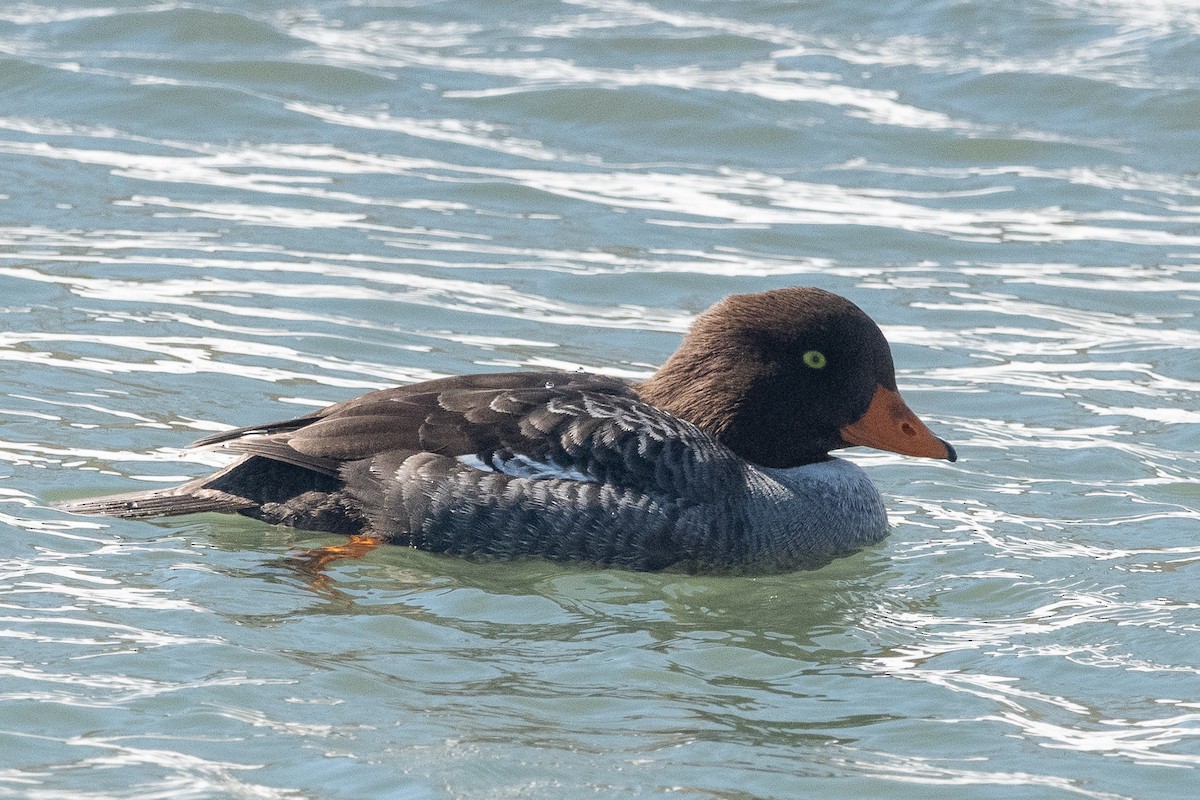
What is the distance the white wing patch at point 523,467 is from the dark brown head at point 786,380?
32.2 inches

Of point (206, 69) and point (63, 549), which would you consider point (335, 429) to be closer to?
point (63, 549)

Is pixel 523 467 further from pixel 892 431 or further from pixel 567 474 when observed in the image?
pixel 892 431

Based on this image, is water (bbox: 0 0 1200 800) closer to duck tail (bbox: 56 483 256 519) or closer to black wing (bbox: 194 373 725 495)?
duck tail (bbox: 56 483 256 519)

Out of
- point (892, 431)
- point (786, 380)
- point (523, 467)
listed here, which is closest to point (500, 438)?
point (523, 467)

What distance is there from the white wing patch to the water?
0.40 metres

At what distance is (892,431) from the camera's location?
8547mm

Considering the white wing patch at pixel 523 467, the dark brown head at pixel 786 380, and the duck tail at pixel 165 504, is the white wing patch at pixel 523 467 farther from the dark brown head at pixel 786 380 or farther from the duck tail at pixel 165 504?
the duck tail at pixel 165 504

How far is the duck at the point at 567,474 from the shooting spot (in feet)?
25.4

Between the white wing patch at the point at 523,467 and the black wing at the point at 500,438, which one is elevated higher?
the black wing at the point at 500,438

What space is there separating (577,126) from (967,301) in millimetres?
4502

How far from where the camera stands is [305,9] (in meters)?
18.0

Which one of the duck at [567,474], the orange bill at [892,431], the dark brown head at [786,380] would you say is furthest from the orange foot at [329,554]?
the orange bill at [892,431]

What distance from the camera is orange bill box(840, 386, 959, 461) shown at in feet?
28.0

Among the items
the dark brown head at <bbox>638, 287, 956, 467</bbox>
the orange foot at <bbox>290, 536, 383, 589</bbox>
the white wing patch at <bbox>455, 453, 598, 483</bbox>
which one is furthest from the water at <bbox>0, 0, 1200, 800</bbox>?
the dark brown head at <bbox>638, 287, 956, 467</bbox>
